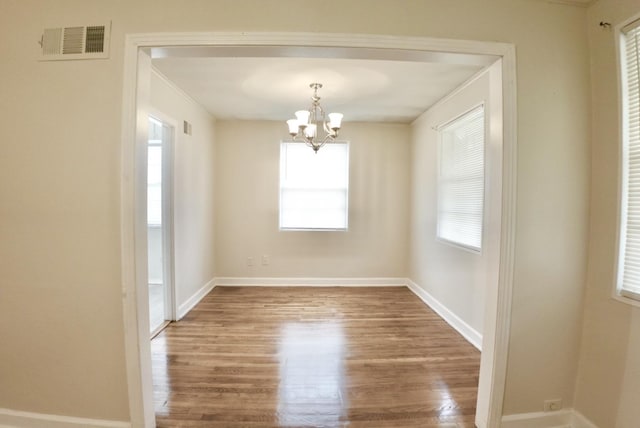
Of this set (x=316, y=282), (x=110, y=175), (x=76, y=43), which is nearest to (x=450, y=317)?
(x=316, y=282)

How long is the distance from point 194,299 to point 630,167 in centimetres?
402

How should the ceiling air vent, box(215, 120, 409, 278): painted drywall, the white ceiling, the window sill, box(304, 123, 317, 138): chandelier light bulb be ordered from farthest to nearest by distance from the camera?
box(215, 120, 409, 278): painted drywall, box(304, 123, 317, 138): chandelier light bulb, the white ceiling, the ceiling air vent, the window sill

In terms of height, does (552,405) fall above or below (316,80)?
below

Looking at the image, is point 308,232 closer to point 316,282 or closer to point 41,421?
point 316,282

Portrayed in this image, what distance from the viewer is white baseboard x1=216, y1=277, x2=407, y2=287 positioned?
4.11 meters

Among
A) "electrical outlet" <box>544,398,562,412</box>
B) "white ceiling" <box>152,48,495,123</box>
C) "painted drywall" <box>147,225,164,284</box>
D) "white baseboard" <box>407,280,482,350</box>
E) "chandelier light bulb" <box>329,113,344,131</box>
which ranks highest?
"white ceiling" <box>152,48,495,123</box>

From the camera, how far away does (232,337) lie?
2596 mm

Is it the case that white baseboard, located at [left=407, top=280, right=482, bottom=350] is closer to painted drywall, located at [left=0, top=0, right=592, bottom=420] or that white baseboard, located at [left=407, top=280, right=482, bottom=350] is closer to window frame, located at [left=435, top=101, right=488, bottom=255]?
window frame, located at [left=435, top=101, right=488, bottom=255]

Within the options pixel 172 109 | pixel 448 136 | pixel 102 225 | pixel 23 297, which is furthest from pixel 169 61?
pixel 448 136

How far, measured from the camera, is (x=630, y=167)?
1368 millimetres

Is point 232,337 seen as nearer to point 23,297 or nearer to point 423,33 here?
point 23,297

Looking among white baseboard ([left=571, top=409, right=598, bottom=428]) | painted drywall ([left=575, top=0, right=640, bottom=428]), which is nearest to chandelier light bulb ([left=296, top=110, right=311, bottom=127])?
painted drywall ([left=575, top=0, right=640, bottom=428])

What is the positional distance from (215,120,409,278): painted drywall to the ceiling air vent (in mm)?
2594

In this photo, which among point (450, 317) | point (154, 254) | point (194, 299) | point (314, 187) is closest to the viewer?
point (450, 317)
